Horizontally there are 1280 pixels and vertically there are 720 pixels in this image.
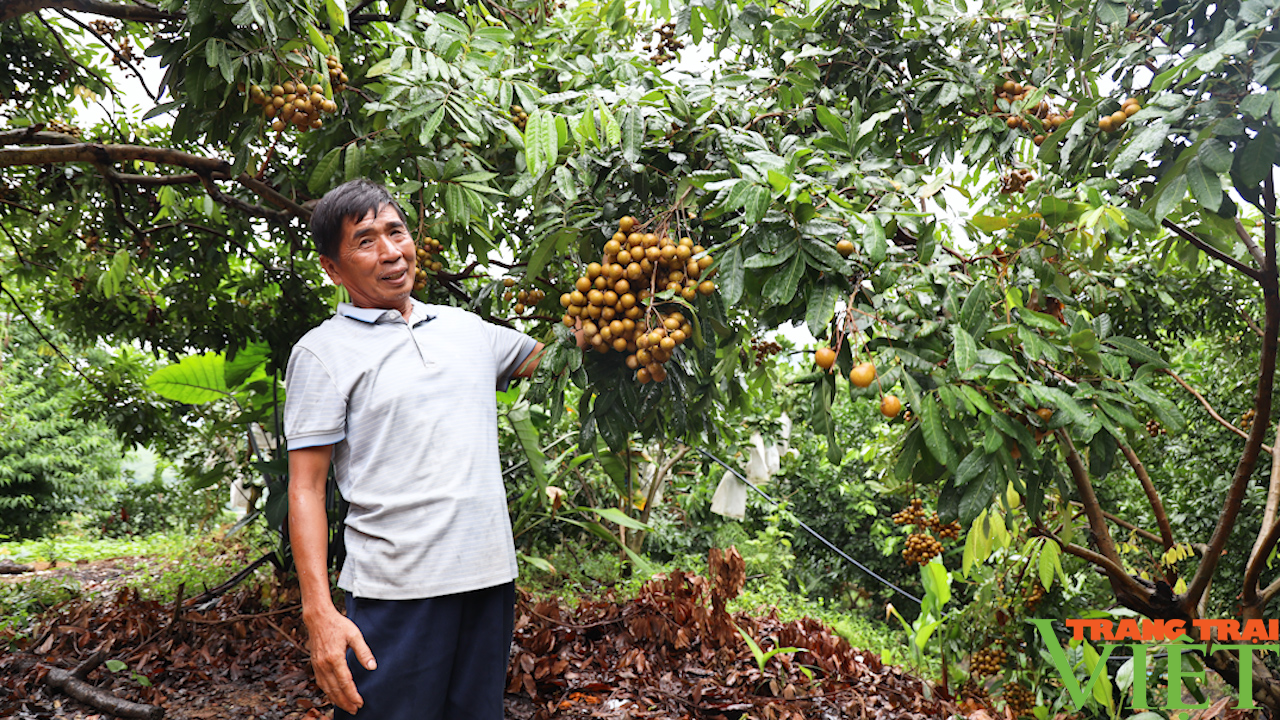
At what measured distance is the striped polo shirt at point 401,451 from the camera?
4.79ft

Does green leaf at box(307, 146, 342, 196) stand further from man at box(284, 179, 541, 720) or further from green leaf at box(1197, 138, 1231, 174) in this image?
green leaf at box(1197, 138, 1231, 174)

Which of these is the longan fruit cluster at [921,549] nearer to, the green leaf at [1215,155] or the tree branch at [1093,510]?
the tree branch at [1093,510]

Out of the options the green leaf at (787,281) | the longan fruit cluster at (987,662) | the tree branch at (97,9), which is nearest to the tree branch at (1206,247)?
the green leaf at (787,281)

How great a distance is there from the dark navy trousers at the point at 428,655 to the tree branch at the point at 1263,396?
6.13ft

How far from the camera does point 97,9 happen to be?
2312mm

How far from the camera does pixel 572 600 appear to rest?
14.4 ft

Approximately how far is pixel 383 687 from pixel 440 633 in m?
0.14

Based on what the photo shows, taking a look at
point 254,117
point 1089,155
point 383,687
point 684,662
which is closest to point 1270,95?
point 1089,155

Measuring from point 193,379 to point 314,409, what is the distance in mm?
2928

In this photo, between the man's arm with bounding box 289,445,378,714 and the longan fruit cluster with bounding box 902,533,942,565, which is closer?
the man's arm with bounding box 289,445,378,714

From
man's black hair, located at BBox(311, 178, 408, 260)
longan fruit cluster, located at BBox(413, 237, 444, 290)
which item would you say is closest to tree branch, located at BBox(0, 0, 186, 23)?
longan fruit cluster, located at BBox(413, 237, 444, 290)

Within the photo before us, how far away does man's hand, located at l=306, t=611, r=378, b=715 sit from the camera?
141 centimetres

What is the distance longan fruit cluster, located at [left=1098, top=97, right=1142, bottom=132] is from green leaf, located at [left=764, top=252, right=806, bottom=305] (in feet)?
3.18

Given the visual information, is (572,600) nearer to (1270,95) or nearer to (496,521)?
(496,521)
